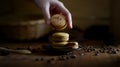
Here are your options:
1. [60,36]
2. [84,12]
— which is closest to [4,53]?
[60,36]

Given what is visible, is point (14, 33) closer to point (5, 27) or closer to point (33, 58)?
point (5, 27)

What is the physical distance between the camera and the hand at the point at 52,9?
128cm

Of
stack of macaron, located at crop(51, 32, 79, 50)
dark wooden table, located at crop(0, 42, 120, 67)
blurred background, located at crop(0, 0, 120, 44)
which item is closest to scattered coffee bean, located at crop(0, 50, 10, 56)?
dark wooden table, located at crop(0, 42, 120, 67)

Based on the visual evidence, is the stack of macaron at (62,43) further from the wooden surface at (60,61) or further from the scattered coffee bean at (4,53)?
the scattered coffee bean at (4,53)

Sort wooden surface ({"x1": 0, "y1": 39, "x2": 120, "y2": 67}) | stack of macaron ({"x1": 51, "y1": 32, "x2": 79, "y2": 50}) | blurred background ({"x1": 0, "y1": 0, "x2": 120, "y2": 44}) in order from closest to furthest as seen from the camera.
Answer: wooden surface ({"x1": 0, "y1": 39, "x2": 120, "y2": 67}), stack of macaron ({"x1": 51, "y1": 32, "x2": 79, "y2": 50}), blurred background ({"x1": 0, "y1": 0, "x2": 120, "y2": 44})

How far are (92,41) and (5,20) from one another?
0.44m

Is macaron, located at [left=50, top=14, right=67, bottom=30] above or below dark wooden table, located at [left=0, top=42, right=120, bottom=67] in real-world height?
above

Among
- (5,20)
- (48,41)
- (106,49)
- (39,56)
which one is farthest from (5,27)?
(106,49)

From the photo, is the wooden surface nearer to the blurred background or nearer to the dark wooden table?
the dark wooden table

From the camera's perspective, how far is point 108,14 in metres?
1.98

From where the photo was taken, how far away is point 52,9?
1.35m

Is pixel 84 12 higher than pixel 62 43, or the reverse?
pixel 84 12

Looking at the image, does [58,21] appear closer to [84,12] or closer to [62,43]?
[62,43]

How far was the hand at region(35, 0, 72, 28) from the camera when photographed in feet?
4.19
